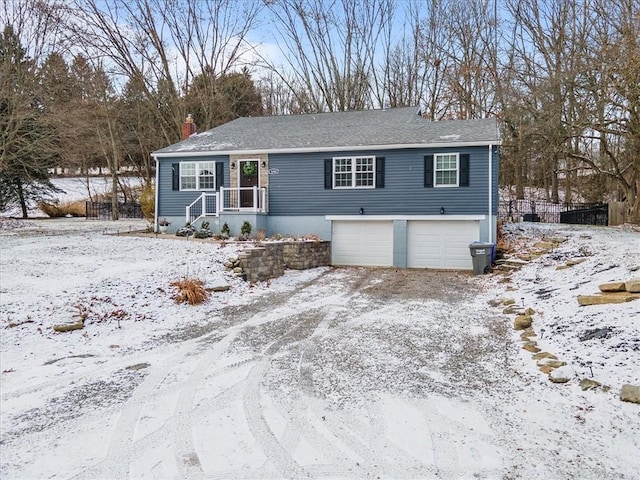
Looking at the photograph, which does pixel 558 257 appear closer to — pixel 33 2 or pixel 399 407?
pixel 399 407

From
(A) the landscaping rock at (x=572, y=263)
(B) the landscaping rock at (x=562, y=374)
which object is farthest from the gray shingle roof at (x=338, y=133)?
(B) the landscaping rock at (x=562, y=374)

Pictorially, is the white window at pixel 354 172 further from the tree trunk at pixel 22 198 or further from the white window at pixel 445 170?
the tree trunk at pixel 22 198

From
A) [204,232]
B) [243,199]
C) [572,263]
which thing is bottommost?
[572,263]

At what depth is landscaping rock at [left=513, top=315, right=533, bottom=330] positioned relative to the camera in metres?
6.54

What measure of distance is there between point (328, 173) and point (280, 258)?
4061 millimetres

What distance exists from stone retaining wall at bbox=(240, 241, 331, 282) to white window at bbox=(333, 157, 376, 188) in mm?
2120

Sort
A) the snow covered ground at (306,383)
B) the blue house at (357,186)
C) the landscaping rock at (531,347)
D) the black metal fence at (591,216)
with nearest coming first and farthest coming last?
the snow covered ground at (306,383) → the landscaping rock at (531,347) → the blue house at (357,186) → the black metal fence at (591,216)

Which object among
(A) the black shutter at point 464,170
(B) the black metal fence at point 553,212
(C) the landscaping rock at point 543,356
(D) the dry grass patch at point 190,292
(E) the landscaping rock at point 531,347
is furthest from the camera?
(B) the black metal fence at point 553,212

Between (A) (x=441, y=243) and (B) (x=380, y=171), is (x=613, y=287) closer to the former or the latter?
(A) (x=441, y=243)

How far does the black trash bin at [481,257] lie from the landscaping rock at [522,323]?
5830 mm

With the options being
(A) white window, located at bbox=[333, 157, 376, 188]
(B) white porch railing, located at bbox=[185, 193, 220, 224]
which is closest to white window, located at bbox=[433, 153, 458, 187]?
(A) white window, located at bbox=[333, 157, 376, 188]

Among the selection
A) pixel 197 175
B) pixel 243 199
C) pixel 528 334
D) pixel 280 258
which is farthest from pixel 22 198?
pixel 528 334

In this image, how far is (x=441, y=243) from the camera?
13977 mm

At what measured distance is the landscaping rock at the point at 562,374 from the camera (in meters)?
4.55
